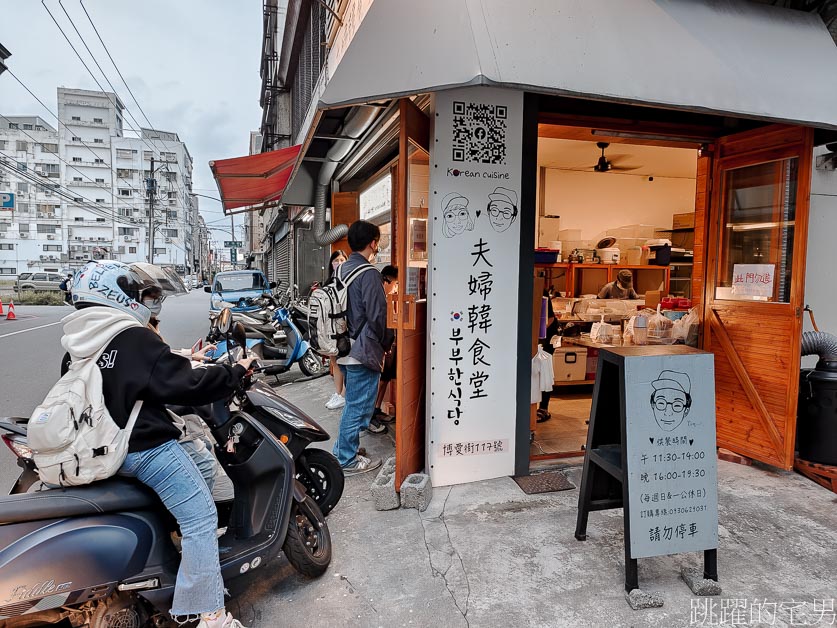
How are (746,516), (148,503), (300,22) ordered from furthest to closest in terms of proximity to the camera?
1. (300,22)
2. (746,516)
3. (148,503)

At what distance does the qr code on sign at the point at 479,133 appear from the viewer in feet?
12.2

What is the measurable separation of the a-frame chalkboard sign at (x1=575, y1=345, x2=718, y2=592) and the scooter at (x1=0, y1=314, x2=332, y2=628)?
5.75 feet

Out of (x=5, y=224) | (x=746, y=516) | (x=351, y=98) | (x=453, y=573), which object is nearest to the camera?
(x=453, y=573)

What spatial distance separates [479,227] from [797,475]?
339 cm

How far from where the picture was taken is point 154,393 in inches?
81.2

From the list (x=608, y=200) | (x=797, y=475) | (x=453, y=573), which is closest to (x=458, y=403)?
(x=453, y=573)

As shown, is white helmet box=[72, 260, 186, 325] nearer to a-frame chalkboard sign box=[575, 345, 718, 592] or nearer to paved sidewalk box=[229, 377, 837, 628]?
paved sidewalk box=[229, 377, 837, 628]

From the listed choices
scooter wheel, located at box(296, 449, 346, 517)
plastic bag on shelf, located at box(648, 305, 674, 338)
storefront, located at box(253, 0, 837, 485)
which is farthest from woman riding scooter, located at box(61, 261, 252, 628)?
plastic bag on shelf, located at box(648, 305, 674, 338)

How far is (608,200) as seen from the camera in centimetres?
932

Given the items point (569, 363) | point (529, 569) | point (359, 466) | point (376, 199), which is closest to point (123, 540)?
point (529, 569)

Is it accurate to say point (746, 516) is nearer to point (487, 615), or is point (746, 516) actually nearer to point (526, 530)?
point (526, 530)

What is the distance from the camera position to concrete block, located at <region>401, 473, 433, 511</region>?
3607 mm

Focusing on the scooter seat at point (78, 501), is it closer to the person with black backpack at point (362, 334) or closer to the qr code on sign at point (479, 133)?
the person with black backpack at point (362, 334)

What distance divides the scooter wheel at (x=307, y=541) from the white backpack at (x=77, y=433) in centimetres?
105
